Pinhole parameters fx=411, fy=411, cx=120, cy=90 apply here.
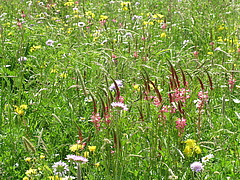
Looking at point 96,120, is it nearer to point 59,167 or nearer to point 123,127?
point 123,127

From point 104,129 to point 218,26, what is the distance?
3.07 metres

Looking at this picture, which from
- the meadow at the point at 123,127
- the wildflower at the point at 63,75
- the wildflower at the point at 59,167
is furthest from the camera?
the wildflower at the point at 63,75

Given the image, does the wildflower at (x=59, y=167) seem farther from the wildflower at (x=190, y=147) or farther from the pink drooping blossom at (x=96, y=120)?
the wildflower at (x=190, y=147)

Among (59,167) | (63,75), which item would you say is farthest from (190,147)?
(63,75)

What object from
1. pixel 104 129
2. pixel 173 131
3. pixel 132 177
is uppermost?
pixel 104 129

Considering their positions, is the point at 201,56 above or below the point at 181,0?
below

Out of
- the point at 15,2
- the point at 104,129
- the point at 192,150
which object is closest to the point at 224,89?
the point at 192,150

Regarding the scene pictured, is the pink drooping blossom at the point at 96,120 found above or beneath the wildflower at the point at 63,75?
above

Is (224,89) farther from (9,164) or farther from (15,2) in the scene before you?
(15,2)

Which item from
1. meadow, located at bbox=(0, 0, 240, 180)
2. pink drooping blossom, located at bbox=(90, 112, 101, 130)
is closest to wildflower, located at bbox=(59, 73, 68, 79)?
meadow, located at bbox=(0, 0, 240, 180)

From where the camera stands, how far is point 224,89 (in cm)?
288

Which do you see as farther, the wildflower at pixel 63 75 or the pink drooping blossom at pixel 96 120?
the wildflower at pixel 63 75

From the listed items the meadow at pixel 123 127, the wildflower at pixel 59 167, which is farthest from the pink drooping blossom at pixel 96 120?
the wildflower at pixel 59 167

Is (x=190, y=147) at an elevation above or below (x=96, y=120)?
below
